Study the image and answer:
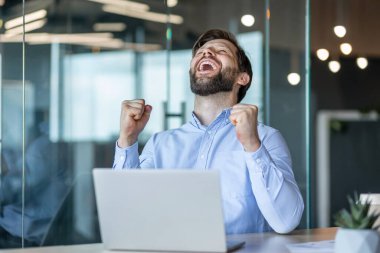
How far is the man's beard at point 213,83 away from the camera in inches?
119

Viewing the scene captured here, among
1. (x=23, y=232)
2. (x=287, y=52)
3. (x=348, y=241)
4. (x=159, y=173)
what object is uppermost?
(x=287, y=52)

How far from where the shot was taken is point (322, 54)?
7477mm

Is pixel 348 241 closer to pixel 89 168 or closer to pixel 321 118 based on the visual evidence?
pixel 89 168

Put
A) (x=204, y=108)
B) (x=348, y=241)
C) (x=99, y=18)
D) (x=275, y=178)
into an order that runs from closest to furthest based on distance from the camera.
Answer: (x=348, y=241), (x=275, y=178), (x=204, y=108), (x=99, y=18)

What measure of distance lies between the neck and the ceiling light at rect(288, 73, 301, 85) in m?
2.95

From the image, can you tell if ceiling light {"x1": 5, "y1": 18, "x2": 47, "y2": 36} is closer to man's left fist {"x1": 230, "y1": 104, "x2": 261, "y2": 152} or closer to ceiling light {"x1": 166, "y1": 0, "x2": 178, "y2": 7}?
ceiling light {"x1": 166, "y1": 0, "x2": 178, "y2": 7}

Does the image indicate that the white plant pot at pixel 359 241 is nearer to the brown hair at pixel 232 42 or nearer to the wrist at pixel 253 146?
the wrist at pixel 253 146

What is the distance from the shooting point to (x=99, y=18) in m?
6.13

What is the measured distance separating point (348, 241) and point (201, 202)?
0.37m

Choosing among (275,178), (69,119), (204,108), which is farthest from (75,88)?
(275,178)

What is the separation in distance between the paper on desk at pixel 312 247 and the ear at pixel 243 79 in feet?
3.51

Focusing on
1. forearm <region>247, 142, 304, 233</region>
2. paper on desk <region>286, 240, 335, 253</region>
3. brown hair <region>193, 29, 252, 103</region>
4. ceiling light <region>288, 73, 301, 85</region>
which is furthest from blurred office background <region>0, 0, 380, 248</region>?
paper on desk <region>286, 240, 335, 253</region>

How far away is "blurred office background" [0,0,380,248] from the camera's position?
16.4 feet

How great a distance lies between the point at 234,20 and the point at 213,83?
14.0 feet
